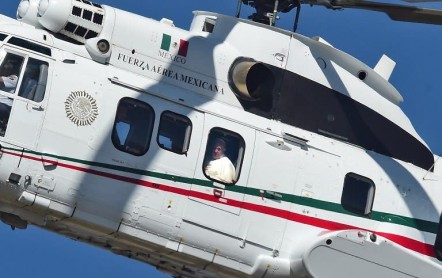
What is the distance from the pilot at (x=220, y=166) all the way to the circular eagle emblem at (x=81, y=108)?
1512mm

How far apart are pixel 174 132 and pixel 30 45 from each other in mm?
1895

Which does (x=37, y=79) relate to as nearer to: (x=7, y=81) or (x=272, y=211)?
(x=7, y=81)

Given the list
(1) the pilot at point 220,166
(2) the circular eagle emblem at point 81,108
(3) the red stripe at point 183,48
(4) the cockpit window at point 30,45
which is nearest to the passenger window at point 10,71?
(4) the cockpit window at point 30,45

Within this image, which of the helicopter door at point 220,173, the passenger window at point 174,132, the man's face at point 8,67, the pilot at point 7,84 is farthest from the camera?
the helicopter door at point 220,173

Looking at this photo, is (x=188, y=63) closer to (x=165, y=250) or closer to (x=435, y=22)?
(x=165, y=250)

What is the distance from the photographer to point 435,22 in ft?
44.4

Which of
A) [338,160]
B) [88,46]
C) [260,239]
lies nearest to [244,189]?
[260,239]

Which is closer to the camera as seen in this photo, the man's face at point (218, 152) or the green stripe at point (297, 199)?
the green stripe at point (297, 199)

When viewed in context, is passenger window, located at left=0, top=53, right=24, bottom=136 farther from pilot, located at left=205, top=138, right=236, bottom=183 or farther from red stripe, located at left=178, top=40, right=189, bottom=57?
pilot, located at left=205, top=138, right=236, bottom=183

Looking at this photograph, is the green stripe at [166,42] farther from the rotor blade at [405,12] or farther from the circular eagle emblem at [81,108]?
the rotor blade at [405,12]

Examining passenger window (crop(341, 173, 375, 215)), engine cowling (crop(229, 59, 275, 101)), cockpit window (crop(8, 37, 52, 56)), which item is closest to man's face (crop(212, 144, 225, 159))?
engine cowling (crop(229, 59, 275, 101))

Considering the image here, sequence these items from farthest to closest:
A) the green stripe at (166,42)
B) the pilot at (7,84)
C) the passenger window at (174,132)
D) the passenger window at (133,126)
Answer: the green stripe at (166,42)
the passenger window at (174,132)
the passenger window at (133,126)
the pilot at (7,84)

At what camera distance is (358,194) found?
44.8 feet

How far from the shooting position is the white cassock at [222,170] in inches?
494
